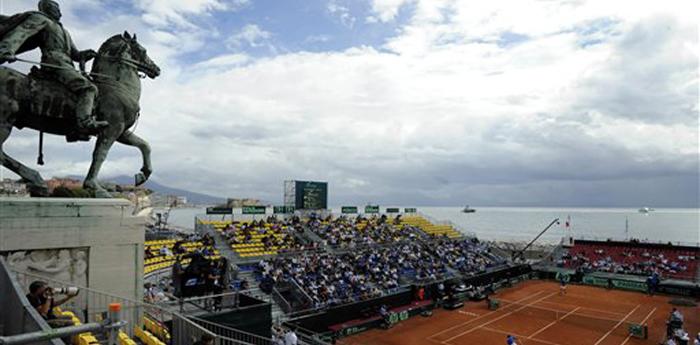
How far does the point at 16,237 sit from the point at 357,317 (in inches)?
854

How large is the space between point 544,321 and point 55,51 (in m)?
30.1

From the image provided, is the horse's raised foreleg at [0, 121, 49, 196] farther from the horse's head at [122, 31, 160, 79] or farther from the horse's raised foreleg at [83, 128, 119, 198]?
the horse's head at [122, 31, 160, 79]

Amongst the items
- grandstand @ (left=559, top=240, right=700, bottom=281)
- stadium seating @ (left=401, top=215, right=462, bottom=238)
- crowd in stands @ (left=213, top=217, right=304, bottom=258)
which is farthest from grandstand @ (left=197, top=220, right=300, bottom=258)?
grandstand @ (left=559, top=240, right=700, bottom=281)

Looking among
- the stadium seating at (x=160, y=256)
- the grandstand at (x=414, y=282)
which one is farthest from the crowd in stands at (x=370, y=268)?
the stadium seating at (x=160, y=256)

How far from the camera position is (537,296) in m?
36.8

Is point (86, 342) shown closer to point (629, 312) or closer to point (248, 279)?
point (248, 279)

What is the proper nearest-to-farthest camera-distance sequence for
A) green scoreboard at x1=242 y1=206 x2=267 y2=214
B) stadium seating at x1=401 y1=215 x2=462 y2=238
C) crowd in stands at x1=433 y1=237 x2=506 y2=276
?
green scoreboard at x1=242 y1=206 x2=267 y2=214 < crowd in stands at x1=433 y1=237 x2=506 y2=276 < stadium seating at x1=401 y1=215 x2=462 y2=238

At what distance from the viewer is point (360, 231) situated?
1713 inches

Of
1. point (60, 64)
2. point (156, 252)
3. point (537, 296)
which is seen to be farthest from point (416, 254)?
point (60, 64)

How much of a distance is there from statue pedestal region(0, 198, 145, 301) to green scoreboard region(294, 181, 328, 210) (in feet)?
110

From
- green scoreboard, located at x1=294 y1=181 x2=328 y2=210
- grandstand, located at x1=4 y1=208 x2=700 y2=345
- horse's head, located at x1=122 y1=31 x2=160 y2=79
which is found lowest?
grandstand, located at x1=4 y1=208 x2=700 y2=345

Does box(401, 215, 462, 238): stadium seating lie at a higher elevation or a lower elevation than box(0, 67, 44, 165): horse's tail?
lower

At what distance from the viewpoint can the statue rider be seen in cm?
955

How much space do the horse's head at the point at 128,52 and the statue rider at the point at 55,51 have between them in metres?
0.84
